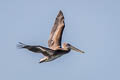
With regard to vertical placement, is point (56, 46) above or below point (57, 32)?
below

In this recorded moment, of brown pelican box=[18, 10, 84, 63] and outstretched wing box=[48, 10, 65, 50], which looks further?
outstretched wing box=[48, 10, 65, 50]

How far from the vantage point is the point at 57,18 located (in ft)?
150

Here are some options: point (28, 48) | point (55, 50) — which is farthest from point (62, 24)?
point (28, 48)

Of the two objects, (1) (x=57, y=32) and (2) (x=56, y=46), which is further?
(1) (x=57, y=32)

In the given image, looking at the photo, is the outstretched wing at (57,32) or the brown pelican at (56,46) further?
the outstretched wing at (57,32)

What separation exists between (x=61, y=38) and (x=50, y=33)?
0.96 m

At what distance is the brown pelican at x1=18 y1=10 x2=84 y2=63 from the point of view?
41.5m

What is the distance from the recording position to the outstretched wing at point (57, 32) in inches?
1769

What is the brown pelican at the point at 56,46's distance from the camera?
41.5 meters

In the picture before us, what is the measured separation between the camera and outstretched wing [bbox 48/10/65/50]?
44.9 m

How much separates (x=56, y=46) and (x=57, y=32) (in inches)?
58.0

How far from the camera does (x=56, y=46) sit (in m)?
44.4

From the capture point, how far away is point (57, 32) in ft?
149

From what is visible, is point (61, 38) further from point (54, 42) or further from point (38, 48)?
point (38, 48)
